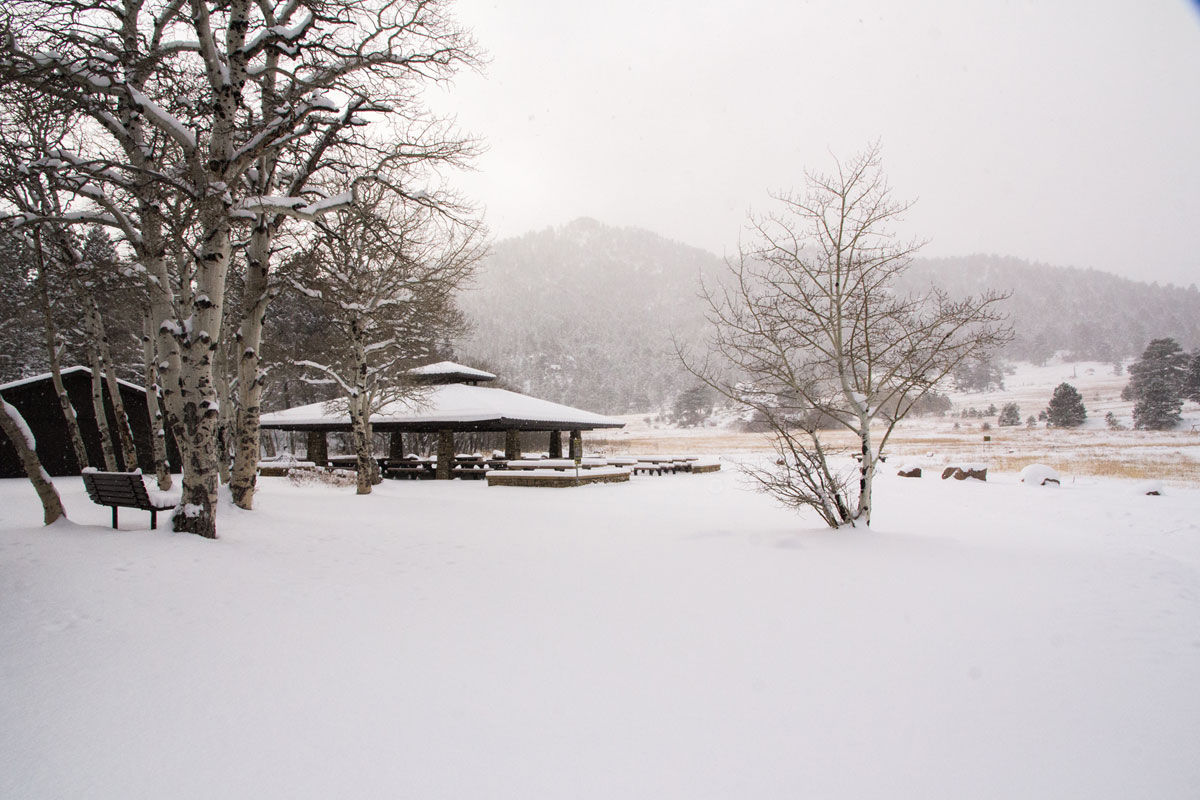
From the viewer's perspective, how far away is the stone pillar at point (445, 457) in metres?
20.8

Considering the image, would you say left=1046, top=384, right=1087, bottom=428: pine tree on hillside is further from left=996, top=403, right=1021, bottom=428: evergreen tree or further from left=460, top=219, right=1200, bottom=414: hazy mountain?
left=460, top=219, right=1200, bottom=414: hazy mountain

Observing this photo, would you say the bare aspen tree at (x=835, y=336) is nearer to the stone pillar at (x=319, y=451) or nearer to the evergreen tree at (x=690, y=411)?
the stone pillar at (x=319, y=451)

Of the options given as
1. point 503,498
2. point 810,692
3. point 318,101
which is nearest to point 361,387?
point 503,498

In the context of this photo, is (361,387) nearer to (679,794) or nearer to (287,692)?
(287,692)

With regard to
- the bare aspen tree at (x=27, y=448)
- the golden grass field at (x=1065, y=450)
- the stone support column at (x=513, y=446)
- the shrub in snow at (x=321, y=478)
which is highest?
the bare aspen tree at (x=27, y=448)

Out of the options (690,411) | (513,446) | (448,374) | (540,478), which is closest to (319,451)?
(448,374)

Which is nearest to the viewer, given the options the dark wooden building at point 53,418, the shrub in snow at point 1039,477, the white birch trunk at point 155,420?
the white birch trunk at point 155,420

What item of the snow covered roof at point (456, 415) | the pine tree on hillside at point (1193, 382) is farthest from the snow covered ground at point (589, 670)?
the pine tree on hillside at point (1193, 382)

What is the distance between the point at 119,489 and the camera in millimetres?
6859

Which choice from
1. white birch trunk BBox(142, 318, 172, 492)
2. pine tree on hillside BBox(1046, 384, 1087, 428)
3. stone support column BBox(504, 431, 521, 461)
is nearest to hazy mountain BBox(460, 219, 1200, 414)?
pine tree on hillside BBox(1046, 384, 1087, 428)

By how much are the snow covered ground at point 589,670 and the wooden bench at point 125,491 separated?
1.50ft

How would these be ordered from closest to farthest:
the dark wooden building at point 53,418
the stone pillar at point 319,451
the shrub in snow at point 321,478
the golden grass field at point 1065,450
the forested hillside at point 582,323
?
the shrub in snow at point 321,478, the dark wooden building at point 53,418, the golden grass field at point 1065,450, the stone pillar at point 319,451, the forested hillside at point 582,323

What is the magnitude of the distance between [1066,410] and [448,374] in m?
51.3

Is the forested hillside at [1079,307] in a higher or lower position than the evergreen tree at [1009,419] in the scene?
higher
